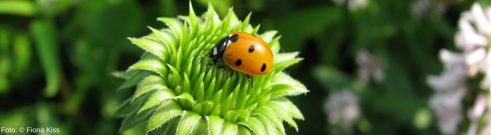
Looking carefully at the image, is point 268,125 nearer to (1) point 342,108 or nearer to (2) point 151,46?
(2) point 151,46

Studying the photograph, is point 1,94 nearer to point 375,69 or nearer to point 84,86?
point 84,86

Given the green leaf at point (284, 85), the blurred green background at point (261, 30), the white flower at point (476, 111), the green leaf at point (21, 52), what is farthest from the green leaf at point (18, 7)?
the white flower at point (476, 111)

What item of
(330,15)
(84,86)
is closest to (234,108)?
(84,86)

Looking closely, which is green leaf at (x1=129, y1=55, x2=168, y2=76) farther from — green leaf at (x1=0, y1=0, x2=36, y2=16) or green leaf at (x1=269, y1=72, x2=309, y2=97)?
green leaf at (x1=0, y1=0, x2=36, y2=16)

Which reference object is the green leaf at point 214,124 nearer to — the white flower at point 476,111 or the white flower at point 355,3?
the white flower at point 476,111

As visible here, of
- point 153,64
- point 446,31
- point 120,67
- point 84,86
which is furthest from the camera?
point 446,31
